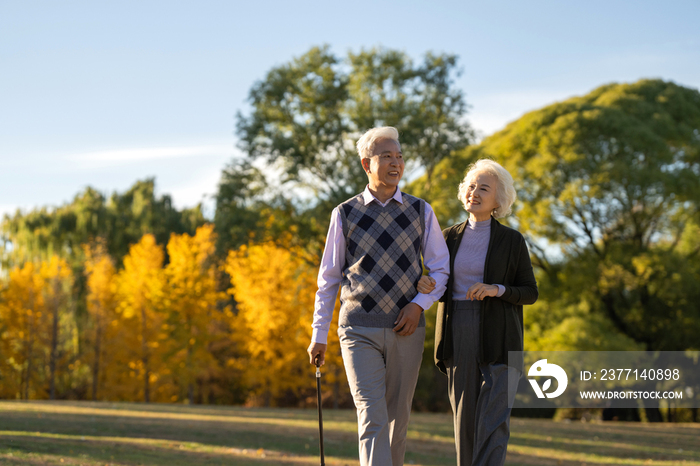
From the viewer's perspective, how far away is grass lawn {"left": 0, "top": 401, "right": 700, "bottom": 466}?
24.7ft

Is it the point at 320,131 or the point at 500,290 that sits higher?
the point at 320,131

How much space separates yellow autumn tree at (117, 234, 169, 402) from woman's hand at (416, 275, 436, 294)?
26.2m

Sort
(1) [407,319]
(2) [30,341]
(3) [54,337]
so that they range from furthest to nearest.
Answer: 1. (2) [30,341]
2. (3) [54,337]
3. (1) [407,319]

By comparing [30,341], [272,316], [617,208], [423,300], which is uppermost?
[617,208]

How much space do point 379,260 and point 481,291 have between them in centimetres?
59

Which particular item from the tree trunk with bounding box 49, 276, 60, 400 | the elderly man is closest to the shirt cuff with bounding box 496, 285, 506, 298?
the elderly man

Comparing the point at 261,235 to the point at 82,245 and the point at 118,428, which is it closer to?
the point at 118,428

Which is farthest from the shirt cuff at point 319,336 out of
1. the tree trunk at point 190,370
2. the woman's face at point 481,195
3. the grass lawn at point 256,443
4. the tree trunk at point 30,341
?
the tree trunk at point 30,341

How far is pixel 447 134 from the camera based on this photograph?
68.4 feet

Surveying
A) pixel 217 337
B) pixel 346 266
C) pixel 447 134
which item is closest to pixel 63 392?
pixel 217 337

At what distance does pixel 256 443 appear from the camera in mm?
10266

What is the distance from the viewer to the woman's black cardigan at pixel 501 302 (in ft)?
12.7

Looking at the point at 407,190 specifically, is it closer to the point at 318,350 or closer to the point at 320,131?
the point at 320,131

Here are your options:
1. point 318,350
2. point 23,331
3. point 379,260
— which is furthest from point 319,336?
point 23,331
